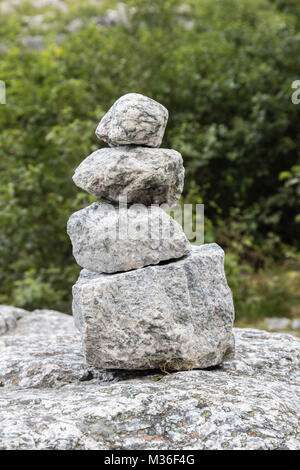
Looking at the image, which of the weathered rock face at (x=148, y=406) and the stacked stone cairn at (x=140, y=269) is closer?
the weathered rock face at (x=148, y=406)

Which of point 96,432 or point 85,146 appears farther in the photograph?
point 85,146

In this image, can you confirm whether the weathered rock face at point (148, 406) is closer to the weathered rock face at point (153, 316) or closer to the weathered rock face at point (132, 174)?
the weathered rock face at point (153, 316)

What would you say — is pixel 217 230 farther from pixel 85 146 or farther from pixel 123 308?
pixel 123 308

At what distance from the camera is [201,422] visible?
9.42ft

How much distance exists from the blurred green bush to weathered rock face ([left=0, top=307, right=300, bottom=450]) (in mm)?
3654

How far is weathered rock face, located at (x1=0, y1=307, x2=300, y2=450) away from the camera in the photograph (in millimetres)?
2756

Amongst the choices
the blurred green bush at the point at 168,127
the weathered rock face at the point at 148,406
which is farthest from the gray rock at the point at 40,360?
the blurred green bush at the point at 168,127

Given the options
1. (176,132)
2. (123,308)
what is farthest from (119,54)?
(123,308)

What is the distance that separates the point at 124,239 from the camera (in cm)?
342

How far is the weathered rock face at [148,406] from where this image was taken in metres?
2.76

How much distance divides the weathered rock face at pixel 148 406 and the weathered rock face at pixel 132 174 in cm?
112
